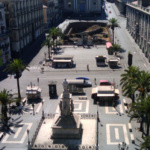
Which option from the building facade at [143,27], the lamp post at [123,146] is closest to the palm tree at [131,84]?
the lamp post at [123,146]

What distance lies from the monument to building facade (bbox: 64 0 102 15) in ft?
459

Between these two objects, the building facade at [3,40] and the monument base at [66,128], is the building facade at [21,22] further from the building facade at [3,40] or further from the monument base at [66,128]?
the monument base at [66,128]

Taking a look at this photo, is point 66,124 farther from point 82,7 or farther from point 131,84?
point 82,7

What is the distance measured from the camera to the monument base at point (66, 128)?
37.4 metres

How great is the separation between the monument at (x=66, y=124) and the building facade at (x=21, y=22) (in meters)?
51.6

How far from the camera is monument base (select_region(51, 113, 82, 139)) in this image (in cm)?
3744

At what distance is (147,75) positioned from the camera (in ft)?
133

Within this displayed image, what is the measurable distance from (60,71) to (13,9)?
28355 millimetres

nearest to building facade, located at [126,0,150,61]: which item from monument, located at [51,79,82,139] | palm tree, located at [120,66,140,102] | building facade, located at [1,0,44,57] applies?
palm tree, located at [120,66,140,102]

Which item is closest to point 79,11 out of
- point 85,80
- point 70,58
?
point 70,58

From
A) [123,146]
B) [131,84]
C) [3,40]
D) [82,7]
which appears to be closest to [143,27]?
[3,40]

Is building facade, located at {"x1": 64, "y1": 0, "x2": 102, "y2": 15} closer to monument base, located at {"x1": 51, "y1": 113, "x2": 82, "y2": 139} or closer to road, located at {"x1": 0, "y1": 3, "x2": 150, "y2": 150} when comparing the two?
road, located at {"x1": 0, "y1": 3, "x2": 150, "y2": 150}

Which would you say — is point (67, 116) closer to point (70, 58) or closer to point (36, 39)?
point (70, 58)

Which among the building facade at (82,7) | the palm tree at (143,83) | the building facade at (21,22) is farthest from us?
the building facade at (82,7)
